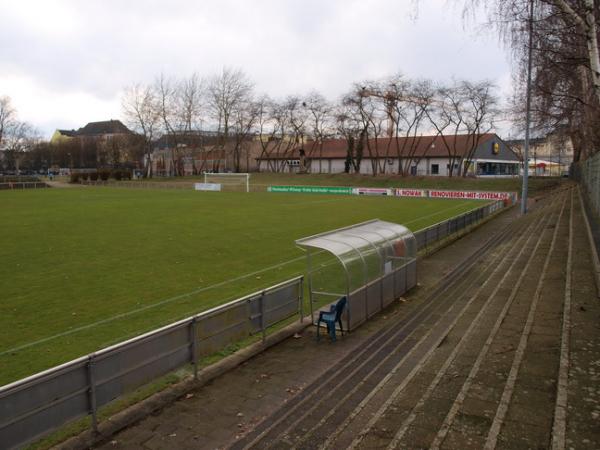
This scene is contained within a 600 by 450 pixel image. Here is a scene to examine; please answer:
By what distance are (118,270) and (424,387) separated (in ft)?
37.5

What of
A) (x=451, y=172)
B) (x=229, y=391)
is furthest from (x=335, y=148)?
(x=229, y=391)

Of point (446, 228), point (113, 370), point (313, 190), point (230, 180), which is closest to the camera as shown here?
point (113, 370)

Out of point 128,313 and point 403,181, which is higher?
point 403,181

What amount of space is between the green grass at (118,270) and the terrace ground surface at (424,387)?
11.6 ft

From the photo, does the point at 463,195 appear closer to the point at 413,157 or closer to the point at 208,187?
the point at 413,157

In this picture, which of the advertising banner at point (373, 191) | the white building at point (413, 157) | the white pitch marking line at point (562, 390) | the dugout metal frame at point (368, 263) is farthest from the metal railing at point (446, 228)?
the white building at point (413, 157)

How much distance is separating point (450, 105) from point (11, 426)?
241ft

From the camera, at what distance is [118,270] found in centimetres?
1562

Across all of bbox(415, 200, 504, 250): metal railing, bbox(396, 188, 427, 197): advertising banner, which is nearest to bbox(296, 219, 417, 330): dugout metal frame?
bbox(415, 200, 504, 250): metal railing

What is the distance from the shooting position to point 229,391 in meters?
7.45

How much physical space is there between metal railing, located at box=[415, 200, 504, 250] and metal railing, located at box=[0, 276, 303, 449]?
11.0 metres

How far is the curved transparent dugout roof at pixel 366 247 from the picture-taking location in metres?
10.0

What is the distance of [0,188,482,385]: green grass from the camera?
10023mm

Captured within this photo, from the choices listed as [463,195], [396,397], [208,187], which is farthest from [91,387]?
[208,187]
